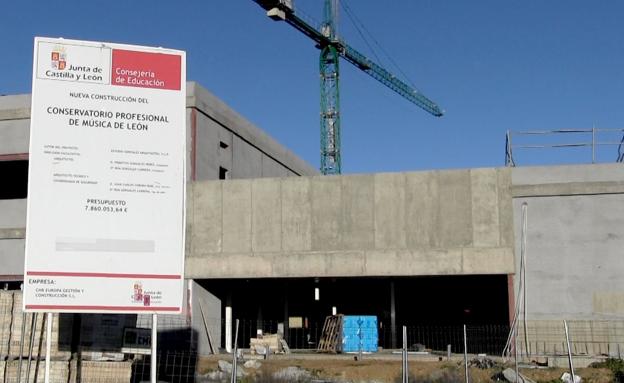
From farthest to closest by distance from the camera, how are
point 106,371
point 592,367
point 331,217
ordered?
point 331,217 < point 592,367 < point 106,371

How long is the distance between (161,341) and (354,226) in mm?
8226

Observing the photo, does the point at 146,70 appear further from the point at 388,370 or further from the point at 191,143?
the point at 191,143

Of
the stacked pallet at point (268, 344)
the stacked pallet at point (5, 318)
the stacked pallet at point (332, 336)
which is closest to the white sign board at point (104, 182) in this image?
the stacked pallet at point (5, 318)

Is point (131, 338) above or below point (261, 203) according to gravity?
below

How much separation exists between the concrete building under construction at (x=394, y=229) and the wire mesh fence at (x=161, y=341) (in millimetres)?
504

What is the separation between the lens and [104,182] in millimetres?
9508

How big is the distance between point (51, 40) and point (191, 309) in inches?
800

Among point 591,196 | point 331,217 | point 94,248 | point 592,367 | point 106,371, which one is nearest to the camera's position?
point 94,248

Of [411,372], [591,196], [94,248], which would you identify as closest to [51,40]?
[94,248]

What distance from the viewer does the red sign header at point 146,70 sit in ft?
31.7

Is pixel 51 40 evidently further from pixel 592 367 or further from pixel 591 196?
pixel 591 196

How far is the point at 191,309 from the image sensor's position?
28.7 meters

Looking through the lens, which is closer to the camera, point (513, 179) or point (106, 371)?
point (106, 371)

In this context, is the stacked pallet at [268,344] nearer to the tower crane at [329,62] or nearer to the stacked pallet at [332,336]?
the stacked pallet at [332,336]
